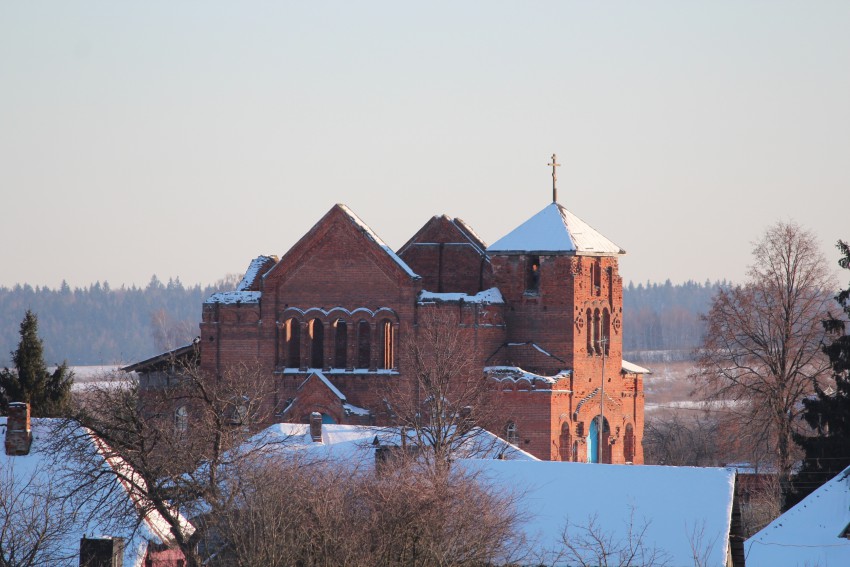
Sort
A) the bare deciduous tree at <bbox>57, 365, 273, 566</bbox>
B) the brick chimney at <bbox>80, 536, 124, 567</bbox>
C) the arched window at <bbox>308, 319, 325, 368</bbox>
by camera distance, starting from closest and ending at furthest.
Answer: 1. the bare deciduous tree at <bbox>57, 365, 273, 566</bbox>
2. the brick chimney at <bbox>80, 536, 124, 567</bbox>
3. the arched window at <bbox>308, 319, 325, 368</bbox>

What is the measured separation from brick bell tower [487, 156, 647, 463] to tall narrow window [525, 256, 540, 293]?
32 millimetres

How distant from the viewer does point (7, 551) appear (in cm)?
2889

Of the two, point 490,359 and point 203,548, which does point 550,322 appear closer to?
point 490,359

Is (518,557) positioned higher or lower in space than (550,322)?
lower

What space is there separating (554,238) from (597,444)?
264 inches

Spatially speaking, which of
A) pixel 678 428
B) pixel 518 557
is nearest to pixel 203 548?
pixel 518 557

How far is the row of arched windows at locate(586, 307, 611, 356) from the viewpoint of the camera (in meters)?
56.4

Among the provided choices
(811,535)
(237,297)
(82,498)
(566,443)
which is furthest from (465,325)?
(82,498)

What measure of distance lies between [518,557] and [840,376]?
20436 millimetres

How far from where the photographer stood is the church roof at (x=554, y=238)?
55.8m

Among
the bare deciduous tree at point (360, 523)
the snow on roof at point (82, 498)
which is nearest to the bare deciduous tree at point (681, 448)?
the bare deciduous tree at point (360, 523)

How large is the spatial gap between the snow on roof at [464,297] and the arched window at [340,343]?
9.38ft

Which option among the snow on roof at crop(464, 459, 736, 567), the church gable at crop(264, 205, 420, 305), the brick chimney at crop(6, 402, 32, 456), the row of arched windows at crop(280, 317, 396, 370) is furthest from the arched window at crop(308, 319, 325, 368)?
the brick chimney at crop(6, 402, 32, 456)

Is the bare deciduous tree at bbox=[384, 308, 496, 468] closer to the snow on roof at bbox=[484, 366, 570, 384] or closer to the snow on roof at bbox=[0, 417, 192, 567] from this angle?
the snow on roof at bbox=[484, 366, 570, 384]
